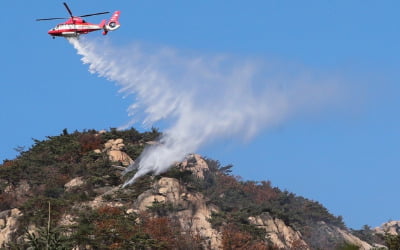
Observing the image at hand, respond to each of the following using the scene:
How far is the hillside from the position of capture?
233 feet

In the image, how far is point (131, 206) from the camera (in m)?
81.4

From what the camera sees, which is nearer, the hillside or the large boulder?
the hillside

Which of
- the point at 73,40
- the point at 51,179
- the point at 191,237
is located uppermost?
the point at 73,40

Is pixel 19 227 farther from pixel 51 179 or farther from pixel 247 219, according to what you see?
pixel 247 219

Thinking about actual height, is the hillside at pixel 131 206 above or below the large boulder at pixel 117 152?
below

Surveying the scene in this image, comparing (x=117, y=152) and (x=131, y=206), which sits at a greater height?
(x=117, y=152)

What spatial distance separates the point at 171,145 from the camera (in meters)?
91.4

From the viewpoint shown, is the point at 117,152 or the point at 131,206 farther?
the point at 117,152

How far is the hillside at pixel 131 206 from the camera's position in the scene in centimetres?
7112

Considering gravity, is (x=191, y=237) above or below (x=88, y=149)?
below

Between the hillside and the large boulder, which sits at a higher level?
the large boulder

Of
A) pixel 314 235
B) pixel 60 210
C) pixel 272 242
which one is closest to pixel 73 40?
pixel 60 210

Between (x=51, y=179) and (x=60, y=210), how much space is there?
43.0 feet

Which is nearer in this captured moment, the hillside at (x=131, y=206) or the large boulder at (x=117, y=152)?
the hillside at (x=131, y=206)
